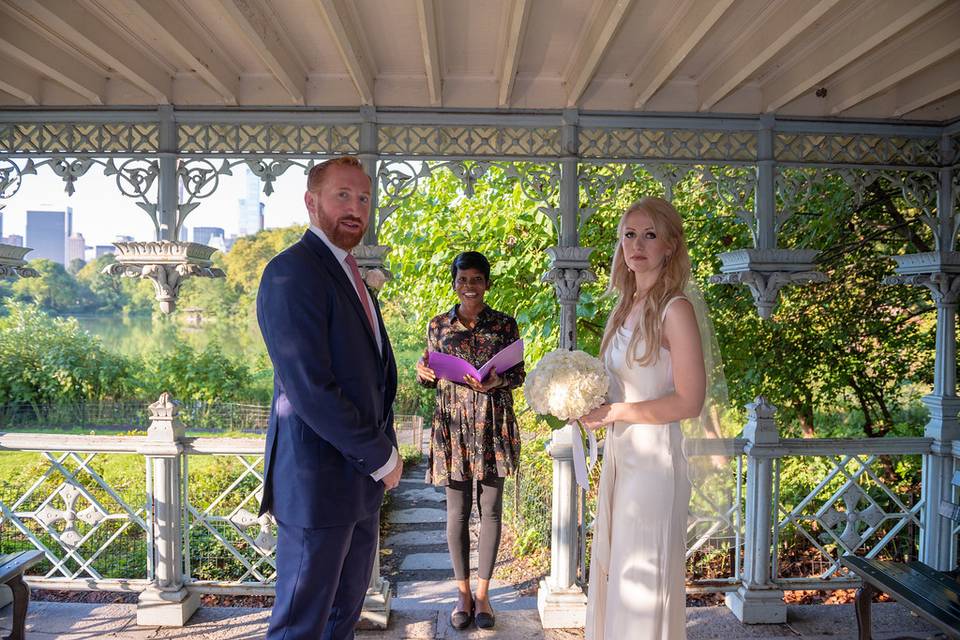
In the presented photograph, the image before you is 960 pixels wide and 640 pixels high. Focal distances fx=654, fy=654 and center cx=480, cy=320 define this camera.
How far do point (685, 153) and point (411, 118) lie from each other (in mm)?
1526

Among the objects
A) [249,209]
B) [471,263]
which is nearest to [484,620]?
[471,263]

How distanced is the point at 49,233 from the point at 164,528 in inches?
888

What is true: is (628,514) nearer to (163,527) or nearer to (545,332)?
(163,527)

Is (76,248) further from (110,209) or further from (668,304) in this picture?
(668,304)

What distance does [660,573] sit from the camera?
205cm

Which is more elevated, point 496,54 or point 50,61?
point 496,54

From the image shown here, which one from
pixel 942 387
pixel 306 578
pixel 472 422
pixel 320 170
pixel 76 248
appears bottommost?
pixel 306 578

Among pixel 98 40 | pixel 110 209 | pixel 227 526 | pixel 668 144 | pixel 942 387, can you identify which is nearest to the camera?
pixel 98 40

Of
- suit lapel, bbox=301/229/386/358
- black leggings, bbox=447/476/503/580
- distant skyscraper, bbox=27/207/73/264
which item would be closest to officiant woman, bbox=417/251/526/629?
black leggings, bbox=447/476/503/580

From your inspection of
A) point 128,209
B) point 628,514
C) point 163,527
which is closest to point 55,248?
point 128,209

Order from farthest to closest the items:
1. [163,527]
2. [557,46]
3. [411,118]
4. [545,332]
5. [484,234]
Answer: [484,234] < [545,332] < [411,118] < [163,527] < [557,46]

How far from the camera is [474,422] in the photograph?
3.03m

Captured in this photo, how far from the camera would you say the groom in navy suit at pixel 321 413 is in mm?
1890

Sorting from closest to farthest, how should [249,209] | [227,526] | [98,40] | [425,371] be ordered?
1. [98,40]
2. [425,371]
3. [227,526]
4. [249,209]
